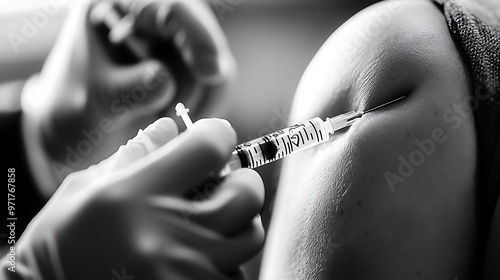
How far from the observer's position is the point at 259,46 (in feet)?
5.78

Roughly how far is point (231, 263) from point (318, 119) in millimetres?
240

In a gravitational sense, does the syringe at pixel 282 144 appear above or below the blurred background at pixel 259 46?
above

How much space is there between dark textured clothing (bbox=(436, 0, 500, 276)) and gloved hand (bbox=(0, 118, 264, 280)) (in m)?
0.28

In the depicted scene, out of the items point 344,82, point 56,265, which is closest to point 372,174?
point 344,82

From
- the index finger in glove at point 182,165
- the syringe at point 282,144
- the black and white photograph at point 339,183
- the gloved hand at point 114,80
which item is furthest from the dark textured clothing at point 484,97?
the gloved hand at point 114,80

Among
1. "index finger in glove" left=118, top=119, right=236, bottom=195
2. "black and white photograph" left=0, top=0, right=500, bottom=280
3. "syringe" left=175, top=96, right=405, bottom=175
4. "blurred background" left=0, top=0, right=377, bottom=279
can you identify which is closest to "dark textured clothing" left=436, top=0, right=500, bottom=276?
"black and white photograph" left=0, top=0, right=500, bottom=280

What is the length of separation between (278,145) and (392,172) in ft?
0.59

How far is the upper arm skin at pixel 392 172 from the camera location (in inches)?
24.1

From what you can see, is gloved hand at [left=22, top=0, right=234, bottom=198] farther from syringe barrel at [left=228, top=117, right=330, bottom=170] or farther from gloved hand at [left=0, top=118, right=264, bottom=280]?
gloved hand at [left=0, top=118, right=264, bottom=280]

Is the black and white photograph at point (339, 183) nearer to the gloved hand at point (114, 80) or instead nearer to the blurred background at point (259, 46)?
the gloved hand at point (114, 80)

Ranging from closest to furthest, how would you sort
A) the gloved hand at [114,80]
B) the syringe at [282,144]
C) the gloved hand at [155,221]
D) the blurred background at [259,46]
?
the gloved hand at [155,221]
the syringe at [282,144]
the gloved hand at [114,80]
the blurred background at [259,46]

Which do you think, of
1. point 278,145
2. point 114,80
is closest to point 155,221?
point 278,145

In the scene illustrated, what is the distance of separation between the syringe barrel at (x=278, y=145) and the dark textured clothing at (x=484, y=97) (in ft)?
0.67

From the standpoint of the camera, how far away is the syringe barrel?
72 centimetres
